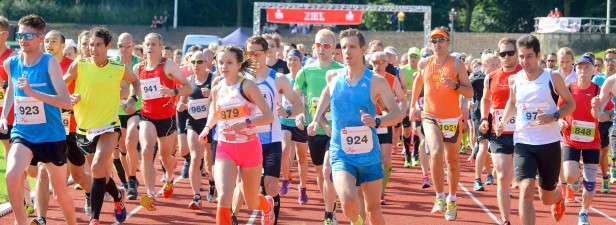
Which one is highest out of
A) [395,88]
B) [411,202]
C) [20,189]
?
Result: [395,88]

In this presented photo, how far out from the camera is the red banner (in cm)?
4881

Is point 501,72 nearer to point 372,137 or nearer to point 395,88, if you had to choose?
point 395,88

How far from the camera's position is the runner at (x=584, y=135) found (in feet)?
36.0

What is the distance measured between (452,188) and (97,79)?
12.4 feet

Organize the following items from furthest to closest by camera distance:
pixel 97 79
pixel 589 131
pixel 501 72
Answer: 1. pixel 589 131
2. pixel 501 72
3. pixel 97 79

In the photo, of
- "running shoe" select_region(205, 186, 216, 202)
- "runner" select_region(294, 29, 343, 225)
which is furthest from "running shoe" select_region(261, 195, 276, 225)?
"running shoe" select_region(205, 186, 216, 202)

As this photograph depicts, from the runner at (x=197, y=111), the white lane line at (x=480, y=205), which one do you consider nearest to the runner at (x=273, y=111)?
the runner at (x=197, y=111)

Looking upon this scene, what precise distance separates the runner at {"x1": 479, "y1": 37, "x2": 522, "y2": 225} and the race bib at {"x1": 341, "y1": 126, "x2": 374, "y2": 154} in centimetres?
200

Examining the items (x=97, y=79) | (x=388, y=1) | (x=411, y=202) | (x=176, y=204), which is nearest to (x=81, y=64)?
(x=97, y=79)

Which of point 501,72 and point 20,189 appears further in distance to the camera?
point 501,72

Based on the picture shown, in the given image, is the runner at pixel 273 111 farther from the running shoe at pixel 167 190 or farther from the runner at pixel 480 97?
the runner at pixel 480 97

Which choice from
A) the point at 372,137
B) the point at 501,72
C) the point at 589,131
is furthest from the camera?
the point at 589,131

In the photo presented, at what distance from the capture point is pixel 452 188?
36.1ft

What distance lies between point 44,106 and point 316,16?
133ft
